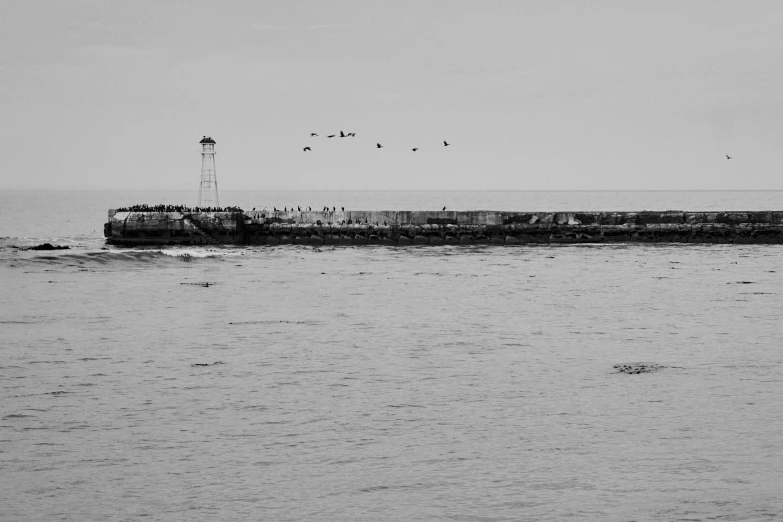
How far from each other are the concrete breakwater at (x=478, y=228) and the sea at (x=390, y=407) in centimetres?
2010

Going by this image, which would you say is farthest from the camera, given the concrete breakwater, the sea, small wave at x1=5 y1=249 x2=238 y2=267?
the concrete breakwater

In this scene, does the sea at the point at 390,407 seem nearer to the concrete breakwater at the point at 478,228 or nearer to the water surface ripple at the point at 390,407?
the water surface ripple at the point at 390,407

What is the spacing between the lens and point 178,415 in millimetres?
11680

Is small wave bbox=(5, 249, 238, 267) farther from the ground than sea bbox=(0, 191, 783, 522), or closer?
farther from the ground

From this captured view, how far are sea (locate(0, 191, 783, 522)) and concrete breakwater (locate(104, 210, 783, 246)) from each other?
Result: 2010 centimetres

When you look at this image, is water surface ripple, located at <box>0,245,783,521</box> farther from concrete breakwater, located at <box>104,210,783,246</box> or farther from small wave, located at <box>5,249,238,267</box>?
concrete breakwater, located at <box>104,210,783,246</box>

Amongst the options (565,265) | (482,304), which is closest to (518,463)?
(482,304)

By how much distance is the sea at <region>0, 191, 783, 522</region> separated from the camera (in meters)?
8.75

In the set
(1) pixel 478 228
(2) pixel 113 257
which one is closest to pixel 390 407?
(2) pixel 113 257

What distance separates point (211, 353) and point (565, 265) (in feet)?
77.1

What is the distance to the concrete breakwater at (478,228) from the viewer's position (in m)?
46.9

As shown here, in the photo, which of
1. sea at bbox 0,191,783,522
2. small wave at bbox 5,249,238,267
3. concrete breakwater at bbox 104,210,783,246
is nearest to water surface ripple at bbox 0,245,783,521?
sea at bbox 0,191,783,522

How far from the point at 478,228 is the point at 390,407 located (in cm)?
3687

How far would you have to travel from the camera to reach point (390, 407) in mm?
12203
